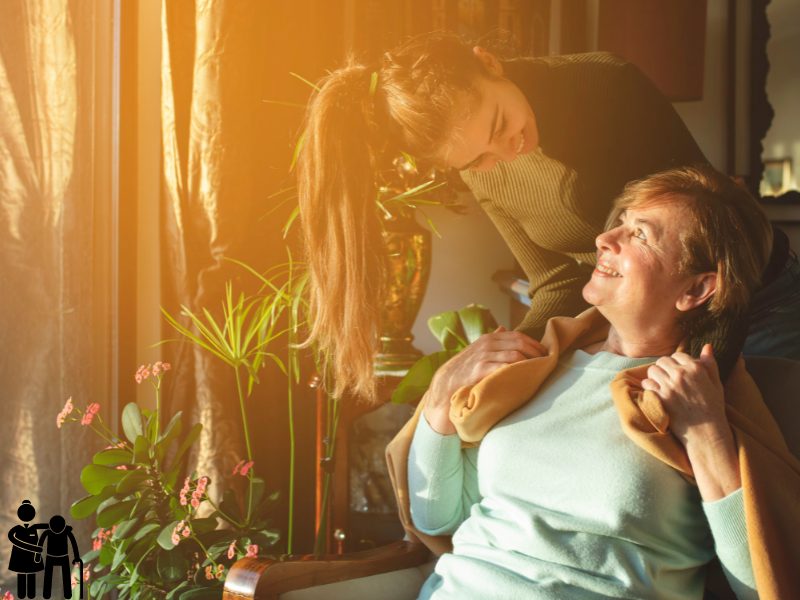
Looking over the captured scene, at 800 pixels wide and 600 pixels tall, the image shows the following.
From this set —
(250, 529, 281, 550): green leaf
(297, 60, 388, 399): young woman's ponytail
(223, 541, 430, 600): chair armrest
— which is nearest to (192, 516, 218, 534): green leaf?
(250, 529, 281, 550): green leaf

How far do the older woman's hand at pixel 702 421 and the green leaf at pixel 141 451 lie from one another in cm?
103

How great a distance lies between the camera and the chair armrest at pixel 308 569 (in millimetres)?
957

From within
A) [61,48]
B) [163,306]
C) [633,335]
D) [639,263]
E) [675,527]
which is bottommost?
[675,527]

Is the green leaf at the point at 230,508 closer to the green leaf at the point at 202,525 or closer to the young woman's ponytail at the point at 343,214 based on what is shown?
the green leaf at the point at 202,525

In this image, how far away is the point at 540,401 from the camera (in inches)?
40.6

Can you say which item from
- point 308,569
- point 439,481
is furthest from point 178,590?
point 439,481

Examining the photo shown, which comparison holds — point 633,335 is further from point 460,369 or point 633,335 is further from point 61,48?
point 61,48

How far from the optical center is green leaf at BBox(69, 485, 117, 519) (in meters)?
1.29

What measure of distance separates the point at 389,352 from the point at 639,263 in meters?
0.79

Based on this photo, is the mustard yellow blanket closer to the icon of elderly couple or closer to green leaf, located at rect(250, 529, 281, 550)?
green leaf, located at rect(250, 529, 281, 550)

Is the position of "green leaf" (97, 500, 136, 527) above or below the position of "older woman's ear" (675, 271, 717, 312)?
below

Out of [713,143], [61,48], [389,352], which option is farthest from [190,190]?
[713,143]

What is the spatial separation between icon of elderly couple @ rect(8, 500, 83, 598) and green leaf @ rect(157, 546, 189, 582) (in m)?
0.29

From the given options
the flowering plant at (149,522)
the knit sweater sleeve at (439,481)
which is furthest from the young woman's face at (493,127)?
the flowering plant at (149,522)
